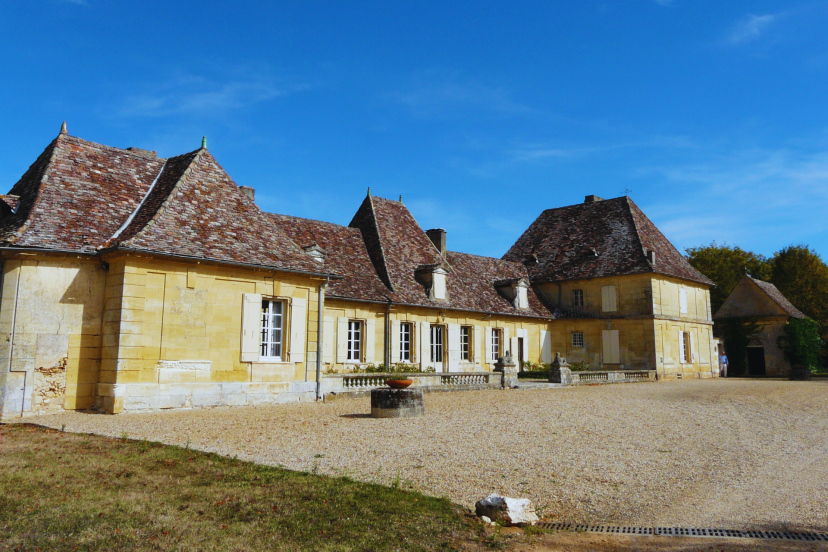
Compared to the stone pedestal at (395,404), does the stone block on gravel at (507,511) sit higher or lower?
lower

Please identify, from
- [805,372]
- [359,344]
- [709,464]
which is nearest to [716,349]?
[805,372]

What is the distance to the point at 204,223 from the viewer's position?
48.0 feet

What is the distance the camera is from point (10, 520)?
5.03 meters

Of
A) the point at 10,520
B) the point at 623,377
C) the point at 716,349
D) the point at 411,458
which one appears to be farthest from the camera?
the point at 716,349

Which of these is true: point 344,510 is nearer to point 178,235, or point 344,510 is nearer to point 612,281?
point 178,235

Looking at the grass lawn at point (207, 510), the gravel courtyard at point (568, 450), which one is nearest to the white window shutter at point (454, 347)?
the gravel courtyard at point (568, 450)

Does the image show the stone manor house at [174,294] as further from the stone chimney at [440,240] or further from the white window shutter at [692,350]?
the white window shutter at [692,350]

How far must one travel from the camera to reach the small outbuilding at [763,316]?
33.7 m

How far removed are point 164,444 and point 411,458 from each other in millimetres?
3411

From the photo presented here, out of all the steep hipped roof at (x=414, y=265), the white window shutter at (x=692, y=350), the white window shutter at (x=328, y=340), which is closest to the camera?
the white window shutter at (x=328, y=340)

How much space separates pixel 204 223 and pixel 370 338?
8.09 meters

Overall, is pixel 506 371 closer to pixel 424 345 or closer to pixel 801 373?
pixel 424 345

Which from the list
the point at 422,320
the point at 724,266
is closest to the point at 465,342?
the point at 422,320

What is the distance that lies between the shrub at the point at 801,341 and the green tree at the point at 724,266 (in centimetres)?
1151
